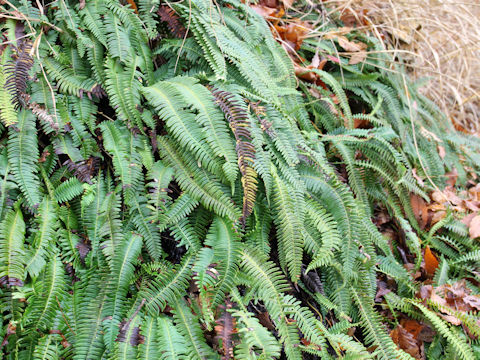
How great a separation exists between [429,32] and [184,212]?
151 inches

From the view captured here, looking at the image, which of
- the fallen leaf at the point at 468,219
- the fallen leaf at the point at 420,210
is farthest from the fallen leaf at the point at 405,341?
the fallen leaf at the point at 468,219

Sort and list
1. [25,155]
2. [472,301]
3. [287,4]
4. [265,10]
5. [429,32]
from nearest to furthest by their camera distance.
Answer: [25,155], [472,301], [265,10], [287,4], [429,32]

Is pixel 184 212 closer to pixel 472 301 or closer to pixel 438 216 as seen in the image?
pixel 472 301

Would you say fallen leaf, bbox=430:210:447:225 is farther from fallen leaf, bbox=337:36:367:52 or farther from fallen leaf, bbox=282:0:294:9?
fallen leaf, bbox=282:0:294:9

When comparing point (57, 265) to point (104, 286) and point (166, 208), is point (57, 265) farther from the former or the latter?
point (166, 208)

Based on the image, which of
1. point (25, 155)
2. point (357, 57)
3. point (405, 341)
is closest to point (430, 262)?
point (405, 341)

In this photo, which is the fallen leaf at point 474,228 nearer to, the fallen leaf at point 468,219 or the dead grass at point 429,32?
the fallen leaf at point 468,219

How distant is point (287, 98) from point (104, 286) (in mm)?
1735

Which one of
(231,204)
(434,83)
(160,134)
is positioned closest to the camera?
(231,204)

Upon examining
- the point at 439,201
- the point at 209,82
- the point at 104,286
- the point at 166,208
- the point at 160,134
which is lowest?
the point at 439,201

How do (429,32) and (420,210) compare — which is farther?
(429,32)

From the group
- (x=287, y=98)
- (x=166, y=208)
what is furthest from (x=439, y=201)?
(x=166, y=208)

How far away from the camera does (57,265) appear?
71.7 inches

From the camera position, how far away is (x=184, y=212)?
2.03 m
